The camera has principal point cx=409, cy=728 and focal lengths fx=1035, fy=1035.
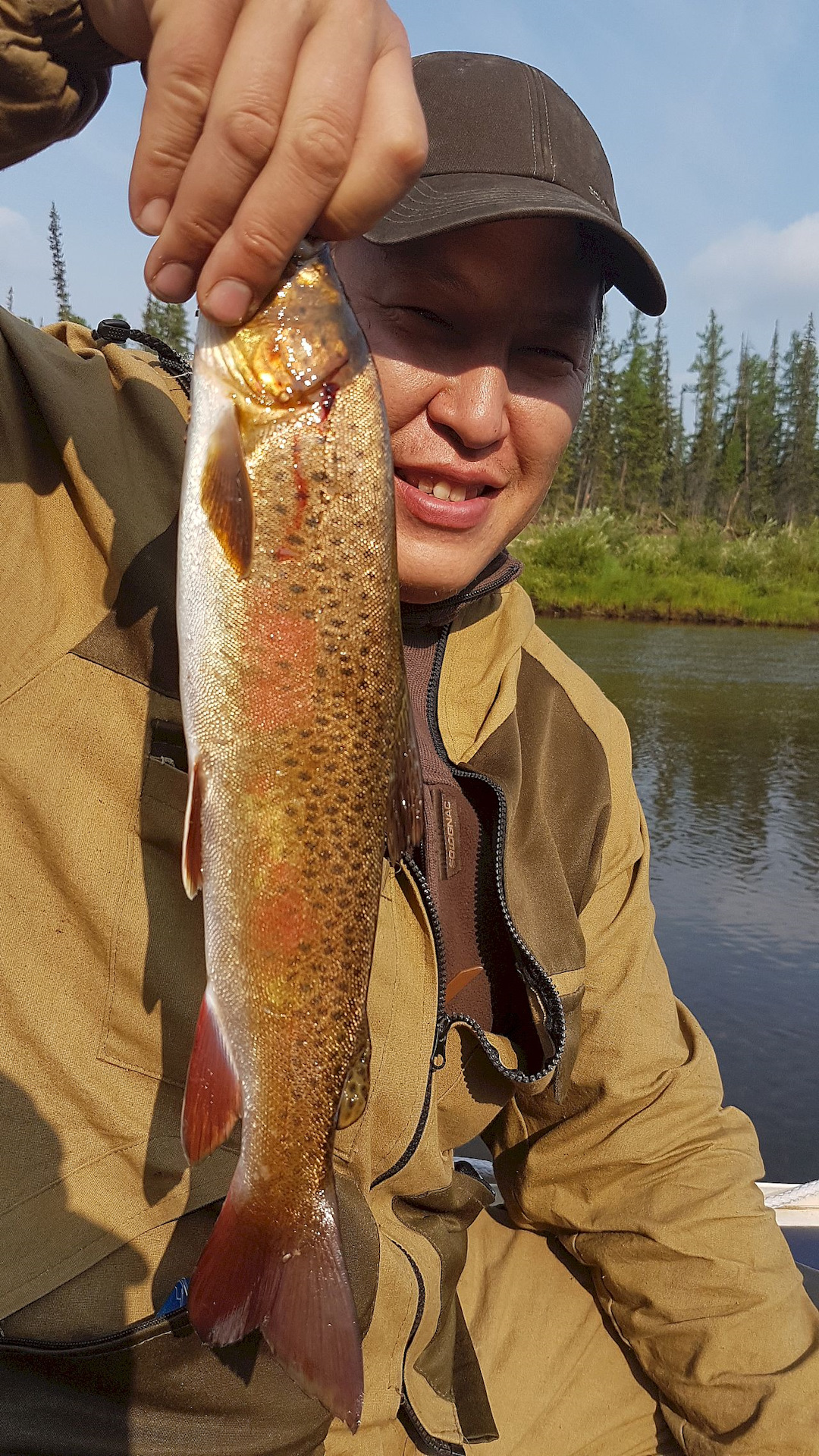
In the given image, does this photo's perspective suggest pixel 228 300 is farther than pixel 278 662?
No

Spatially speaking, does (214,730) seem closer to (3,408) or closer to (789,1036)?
(3,408)

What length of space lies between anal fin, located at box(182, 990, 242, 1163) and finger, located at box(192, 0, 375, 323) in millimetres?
963

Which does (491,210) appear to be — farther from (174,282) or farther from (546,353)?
(174,282)

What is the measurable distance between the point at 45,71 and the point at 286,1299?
187cm

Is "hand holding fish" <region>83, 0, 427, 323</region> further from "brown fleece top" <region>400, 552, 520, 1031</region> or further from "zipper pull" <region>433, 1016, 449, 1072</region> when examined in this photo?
"zipper pull" <region>433, 1016, 449, 1072</region>

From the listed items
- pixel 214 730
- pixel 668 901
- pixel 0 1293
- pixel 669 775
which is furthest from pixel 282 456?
pixel 669 775

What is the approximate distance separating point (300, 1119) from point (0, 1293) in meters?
0.68

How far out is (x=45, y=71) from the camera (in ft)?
5.31

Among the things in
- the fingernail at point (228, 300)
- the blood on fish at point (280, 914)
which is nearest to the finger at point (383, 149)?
the fingernail at point (228, 300)

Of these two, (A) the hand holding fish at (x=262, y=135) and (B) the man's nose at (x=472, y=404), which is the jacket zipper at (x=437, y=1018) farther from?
(A) the hand holding fish at (x=262, y=135)

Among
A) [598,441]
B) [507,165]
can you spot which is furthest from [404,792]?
[598,441]

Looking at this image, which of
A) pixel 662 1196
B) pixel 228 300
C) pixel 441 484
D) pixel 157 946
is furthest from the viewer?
pixel 662 1196

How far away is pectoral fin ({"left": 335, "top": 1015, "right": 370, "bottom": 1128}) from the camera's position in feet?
5.13

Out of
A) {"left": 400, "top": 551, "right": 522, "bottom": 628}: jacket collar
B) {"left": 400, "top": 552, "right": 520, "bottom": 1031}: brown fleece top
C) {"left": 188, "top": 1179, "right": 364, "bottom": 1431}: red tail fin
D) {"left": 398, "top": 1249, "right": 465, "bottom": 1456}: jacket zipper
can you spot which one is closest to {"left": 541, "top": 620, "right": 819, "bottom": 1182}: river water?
{"left": 398, "top": 1249, "right": 465, "bottom": 1456}: jacket zipper
